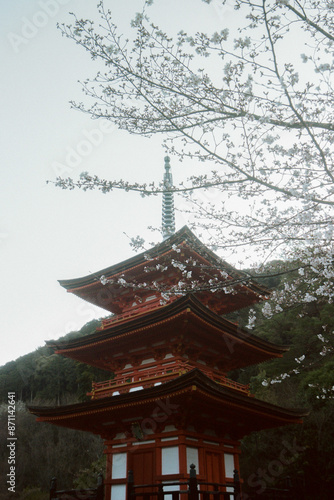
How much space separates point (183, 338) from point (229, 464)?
3799 millimetres

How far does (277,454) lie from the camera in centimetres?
1889

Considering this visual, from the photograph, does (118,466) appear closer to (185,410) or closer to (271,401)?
(185,410)

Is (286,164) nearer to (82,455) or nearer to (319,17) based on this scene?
(319,17)

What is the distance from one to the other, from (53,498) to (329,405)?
14.8 metres

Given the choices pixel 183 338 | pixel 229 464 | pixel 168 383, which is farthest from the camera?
pixel 229 464

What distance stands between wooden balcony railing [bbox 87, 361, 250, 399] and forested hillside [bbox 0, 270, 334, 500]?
2226mm

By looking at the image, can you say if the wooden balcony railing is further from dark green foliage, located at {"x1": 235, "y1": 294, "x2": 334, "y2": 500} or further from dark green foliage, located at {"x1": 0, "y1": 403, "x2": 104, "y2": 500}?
dark green foliage, located at {"x1": 0, "y1": 403, "x2": 104, "y2": 500}

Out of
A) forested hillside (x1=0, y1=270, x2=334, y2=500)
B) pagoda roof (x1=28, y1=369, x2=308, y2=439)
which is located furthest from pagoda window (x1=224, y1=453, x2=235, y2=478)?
forested hillside (x1=0, y1=270, x2=334, y2=500)

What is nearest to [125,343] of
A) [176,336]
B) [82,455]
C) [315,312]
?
[176,336]

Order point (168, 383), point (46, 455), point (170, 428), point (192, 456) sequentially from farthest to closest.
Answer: point (46, 455)
point (170, 428)
point (192, 456)
point (168, 383)

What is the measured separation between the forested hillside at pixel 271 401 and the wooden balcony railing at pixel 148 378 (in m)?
2.23

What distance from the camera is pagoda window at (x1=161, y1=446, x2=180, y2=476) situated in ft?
31.2

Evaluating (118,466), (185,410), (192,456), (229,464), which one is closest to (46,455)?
(118,466)

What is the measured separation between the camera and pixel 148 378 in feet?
35.0
